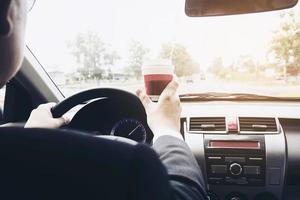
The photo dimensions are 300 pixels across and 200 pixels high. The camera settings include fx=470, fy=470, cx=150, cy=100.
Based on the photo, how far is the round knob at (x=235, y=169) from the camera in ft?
10.0

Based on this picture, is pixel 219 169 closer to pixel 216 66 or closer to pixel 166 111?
pixel 216 66

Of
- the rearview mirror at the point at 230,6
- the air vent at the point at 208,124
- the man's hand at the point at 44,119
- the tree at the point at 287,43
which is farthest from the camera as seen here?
the tree at the point at 287,43

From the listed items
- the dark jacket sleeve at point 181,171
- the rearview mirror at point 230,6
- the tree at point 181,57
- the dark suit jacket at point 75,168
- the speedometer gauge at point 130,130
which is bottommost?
the speedometer gauge at point 130,130

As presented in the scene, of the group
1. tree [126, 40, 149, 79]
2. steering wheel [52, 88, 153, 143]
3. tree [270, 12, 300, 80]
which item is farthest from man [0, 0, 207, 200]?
tree [270, 12, 300, 80]

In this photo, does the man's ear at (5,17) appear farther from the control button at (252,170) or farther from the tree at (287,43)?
the tree at (287,43)

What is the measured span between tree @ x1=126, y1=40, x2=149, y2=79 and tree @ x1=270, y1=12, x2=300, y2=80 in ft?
3.13

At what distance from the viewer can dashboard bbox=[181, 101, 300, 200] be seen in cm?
307

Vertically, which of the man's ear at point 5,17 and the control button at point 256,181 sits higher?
the man's ear at point 5,17

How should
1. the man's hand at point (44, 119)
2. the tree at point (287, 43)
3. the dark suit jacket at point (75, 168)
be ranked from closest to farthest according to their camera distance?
the dark suit jacket at point (75, 168) → the man's hand at point (44, 119) → the tree at point (287, 43)

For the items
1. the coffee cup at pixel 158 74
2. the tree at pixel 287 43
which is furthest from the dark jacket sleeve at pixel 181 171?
the tree at pixel 287 43

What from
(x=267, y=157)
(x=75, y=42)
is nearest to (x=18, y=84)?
(x=75, y=42)

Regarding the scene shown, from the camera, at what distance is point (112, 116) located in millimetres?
2639

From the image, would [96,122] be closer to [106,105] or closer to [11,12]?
[106,105]

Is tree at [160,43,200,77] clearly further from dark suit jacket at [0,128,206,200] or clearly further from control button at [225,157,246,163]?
dark suit jacket at [0,128,206,200]
